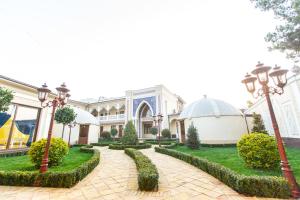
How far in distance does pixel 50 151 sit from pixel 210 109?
1452cm

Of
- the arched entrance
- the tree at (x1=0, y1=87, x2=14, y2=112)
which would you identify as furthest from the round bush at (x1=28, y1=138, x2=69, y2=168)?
the arched entrance

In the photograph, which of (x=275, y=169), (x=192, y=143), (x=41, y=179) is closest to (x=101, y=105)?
(x=192, y=143)

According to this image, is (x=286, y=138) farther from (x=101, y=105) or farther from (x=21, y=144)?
(x=101, y=105)

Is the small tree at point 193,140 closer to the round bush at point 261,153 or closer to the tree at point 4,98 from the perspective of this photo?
the round bush at point 261,153

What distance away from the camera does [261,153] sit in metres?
5.50

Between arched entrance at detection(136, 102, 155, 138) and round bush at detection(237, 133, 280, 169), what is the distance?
24.1m

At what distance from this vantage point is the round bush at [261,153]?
5.44 m

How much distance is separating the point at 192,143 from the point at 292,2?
1197 cm

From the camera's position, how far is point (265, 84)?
182 inches

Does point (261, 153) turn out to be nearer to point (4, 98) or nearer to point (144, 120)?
point (4, 98)

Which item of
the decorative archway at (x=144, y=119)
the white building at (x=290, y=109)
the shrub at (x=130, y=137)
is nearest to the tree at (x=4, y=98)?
the shrub at (x=130, y=137)

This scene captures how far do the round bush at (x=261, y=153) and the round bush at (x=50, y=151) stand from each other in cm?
814

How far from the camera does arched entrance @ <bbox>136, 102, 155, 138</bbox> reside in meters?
30.0

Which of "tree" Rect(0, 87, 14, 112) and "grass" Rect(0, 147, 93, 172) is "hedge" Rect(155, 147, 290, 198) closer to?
"grass" Rect(0, 147, 93, 172)
